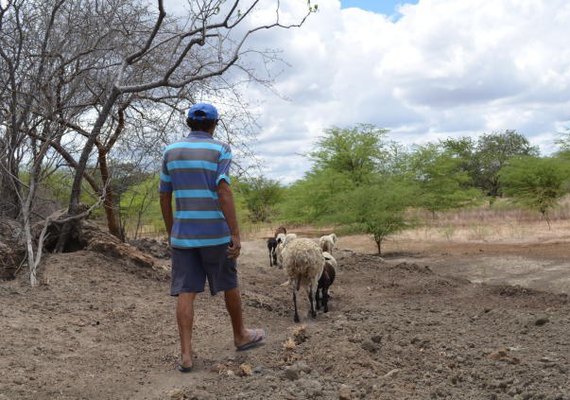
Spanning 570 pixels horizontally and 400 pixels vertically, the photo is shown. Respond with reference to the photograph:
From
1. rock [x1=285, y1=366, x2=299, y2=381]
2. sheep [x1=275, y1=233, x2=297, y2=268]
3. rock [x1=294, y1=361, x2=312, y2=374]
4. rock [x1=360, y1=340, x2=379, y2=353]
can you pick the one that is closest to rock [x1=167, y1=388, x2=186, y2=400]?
rock [x1=285, y1=366, x2=299, y2=381]

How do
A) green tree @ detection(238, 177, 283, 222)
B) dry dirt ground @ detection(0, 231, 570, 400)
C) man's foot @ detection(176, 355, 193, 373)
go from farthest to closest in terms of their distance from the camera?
green tree @ detection(238, 177, 283, 222)
man's foot @ detection(176, 355, 193, 373)
dry dirt ground @ detection(0, 231, 570, 400)

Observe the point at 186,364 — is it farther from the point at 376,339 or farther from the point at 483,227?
the point at 483,227

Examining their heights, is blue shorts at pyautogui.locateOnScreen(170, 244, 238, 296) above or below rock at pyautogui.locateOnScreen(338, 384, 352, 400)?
above

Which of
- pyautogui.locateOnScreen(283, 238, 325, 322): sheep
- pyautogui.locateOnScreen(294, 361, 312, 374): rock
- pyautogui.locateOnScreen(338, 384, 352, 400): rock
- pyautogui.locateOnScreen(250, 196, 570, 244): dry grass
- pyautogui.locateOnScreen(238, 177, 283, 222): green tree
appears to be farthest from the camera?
pyautogui.locateOnScreen(238, 177, 283, 222): green tree

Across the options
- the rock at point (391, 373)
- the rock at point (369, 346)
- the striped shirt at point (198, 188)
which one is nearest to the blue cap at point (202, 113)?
the striped shirt at point (198, 188)

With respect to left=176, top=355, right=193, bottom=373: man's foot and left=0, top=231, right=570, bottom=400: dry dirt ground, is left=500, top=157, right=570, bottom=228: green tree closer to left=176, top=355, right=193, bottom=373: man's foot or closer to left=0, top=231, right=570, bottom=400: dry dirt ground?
left=0, top=231, right=570, bottom=400: dry dirt ground

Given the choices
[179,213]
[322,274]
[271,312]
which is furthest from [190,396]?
[322,274]

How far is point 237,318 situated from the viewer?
18.7 feet

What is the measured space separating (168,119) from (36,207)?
2506mm

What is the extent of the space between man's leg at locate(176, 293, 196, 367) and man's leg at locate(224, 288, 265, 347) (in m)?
0.38

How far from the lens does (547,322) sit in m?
6.95

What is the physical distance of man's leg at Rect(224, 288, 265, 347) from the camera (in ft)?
18.3

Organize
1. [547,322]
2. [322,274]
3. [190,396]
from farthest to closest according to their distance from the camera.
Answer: [322,274] → [547,322] → [190,396]

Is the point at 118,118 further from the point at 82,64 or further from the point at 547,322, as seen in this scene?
the point at 547,322
